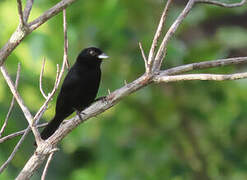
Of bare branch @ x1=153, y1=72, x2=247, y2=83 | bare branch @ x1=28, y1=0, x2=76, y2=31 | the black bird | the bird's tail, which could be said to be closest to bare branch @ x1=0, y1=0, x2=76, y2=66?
bare branch @ x1=28, y1=0, x2=76, y2=31

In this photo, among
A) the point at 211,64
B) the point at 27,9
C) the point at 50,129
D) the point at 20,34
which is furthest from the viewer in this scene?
the point at 50,129

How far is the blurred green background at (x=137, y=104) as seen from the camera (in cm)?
584

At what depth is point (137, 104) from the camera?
6.27m

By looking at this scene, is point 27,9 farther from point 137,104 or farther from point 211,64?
point 137,104

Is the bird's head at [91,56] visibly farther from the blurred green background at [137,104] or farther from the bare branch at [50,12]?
the bare branch at [50,12]

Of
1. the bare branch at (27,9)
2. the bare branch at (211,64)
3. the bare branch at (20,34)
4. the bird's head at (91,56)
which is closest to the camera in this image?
the bare branch at (20,34)

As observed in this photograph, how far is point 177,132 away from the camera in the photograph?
6.44m

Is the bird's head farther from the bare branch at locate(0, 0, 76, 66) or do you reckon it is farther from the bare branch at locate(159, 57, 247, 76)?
the bare branch at locate(0, 0, 76, 66)

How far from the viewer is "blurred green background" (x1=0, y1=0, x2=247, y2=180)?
584 cm

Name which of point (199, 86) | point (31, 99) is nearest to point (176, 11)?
point (199, 86)

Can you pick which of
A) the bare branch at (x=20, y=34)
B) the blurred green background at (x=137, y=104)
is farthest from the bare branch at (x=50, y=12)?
the blurred green background at (x=137, y=104)

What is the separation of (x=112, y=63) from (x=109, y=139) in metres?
0.79

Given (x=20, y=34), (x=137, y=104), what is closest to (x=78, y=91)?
(x=137, y=104)

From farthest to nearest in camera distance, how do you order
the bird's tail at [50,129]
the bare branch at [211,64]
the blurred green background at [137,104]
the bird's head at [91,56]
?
the blurred green background at [137,104], the bird's head at [91,56], the bird's tail at [50,129], the bare branch at [211,64]
